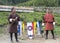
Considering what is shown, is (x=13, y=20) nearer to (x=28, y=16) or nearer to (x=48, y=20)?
(x=48, y=20)

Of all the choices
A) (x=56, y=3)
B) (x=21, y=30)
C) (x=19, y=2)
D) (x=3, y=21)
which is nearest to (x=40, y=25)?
(x=21, y=30)

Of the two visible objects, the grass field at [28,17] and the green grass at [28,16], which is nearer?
the grass field at [28,17]

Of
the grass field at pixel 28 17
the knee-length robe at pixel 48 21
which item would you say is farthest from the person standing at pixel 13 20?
the grass field at pixel 28 17

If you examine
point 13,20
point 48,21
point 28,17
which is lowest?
point 28,17

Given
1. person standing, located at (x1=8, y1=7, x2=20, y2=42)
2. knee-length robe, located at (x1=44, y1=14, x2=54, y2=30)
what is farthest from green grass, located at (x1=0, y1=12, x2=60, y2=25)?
person standing, located at (x1=8, y1=7, x2=20, y2=42)

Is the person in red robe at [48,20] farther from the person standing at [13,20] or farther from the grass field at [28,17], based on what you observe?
the grass field at [28,17]

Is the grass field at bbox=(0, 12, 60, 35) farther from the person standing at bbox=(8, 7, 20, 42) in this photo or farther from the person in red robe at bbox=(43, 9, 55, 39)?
the person standing at bbox=(8, 7, 20, 42)

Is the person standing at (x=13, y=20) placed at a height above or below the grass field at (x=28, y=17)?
above

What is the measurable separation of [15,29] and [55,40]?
217cm

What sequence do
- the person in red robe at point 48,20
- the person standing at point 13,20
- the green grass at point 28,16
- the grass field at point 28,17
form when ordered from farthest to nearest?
the green grass at point 28,16 → the grass field at point 28,17 → the person in red robe at point 48,20 → the person standing at point 13,20

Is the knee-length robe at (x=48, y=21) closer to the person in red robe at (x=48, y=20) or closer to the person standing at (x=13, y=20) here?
the person in red robe at (x=48, y=20)

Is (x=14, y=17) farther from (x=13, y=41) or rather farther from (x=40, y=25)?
(x=40, y=25)

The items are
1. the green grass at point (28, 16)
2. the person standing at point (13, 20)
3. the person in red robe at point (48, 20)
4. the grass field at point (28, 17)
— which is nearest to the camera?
the person standing at point (13, 20)

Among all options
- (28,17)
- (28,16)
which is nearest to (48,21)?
(28,17)
